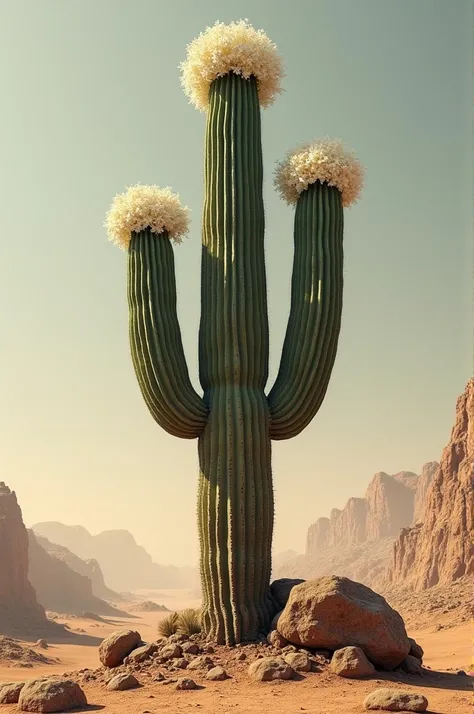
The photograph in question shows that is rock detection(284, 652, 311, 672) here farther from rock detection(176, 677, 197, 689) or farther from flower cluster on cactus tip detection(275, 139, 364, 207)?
flower cluster on cactus tip detection(275, 139, 364, 207)

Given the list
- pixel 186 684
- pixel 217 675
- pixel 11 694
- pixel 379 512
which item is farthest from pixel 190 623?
pixel 379 512

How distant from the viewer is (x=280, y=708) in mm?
6496

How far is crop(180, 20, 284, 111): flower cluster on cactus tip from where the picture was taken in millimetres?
10789

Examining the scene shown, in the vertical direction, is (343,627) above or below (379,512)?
above

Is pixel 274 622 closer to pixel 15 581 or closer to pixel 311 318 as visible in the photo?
pixel 311 318

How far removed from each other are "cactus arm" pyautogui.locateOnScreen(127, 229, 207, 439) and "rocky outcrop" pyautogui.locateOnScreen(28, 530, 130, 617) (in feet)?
202

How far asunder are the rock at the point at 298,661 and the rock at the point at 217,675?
0.74 metres

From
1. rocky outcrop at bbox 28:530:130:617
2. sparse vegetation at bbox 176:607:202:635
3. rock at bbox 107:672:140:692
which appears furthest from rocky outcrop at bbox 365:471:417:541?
rock at bbox 107:672:140:692

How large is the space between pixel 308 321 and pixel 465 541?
4308 cm

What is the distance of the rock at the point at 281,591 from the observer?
9.54 m

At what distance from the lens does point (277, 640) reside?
8539mm

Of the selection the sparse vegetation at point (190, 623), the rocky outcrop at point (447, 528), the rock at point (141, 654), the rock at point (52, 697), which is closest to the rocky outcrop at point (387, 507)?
the rocky outcrop at point (447, 528)

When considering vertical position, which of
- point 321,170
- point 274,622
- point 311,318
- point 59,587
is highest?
point 321,170

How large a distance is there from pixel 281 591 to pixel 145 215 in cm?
562
